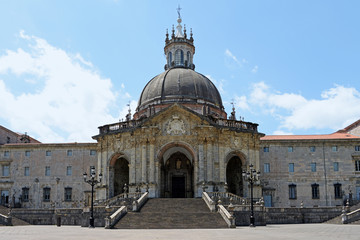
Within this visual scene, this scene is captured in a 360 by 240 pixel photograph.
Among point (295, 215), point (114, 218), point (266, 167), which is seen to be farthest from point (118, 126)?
point (295, 215)

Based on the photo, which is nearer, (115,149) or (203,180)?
(203,180)

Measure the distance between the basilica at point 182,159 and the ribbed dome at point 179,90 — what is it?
0.42 feet

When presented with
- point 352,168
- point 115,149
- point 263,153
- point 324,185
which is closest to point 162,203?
point 115,149

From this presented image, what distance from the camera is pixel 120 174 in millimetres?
51625

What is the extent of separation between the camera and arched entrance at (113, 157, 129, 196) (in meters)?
50.5

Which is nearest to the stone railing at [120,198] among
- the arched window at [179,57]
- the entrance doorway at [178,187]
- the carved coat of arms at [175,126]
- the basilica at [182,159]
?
the basilica at [182,159]

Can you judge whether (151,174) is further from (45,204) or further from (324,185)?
(324,185)

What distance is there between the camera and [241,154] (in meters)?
47.3

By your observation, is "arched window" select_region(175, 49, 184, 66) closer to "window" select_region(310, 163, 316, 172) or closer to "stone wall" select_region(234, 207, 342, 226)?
"window" select_region(310, 163, 316, 172)

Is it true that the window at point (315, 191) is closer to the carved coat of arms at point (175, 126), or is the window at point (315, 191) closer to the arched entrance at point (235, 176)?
the arched entrance at point (235, 176)

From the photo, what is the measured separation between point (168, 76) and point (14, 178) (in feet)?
76.0

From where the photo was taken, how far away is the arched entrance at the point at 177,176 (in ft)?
164

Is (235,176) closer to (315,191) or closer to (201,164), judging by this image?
(201,164)

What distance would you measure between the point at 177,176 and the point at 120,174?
6.91 m
